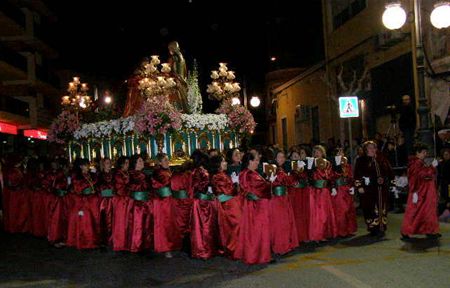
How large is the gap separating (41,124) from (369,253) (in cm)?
3778

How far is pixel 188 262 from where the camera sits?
8625mm

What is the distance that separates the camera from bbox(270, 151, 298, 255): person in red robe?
8.25 m

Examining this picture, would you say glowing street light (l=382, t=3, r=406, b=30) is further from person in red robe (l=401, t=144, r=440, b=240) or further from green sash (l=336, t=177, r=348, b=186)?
green sash (l=336, t=177, r=348, b=186)

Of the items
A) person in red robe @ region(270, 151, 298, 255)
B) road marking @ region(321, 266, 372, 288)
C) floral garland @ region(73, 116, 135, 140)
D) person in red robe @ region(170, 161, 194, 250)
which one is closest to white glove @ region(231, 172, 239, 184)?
person in red robe @ region(270, 151, 298, 255)

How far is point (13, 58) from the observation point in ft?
115

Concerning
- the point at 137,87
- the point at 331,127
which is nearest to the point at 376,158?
the point at 137,87

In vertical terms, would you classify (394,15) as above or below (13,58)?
below

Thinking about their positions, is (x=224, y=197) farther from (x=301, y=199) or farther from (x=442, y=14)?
(x=442, y=14)

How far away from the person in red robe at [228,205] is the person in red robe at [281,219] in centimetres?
53

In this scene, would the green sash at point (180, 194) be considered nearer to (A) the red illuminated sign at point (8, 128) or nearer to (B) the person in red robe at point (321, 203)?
(B) the person in red robe at point (321, 203)

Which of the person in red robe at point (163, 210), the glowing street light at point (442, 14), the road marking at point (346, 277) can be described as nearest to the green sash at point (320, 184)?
the road marking at point (346, 277)

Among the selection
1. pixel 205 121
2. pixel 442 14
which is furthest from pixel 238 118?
pixel 442 14

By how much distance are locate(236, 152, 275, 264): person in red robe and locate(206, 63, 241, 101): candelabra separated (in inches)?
304

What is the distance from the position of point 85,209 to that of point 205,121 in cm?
535
